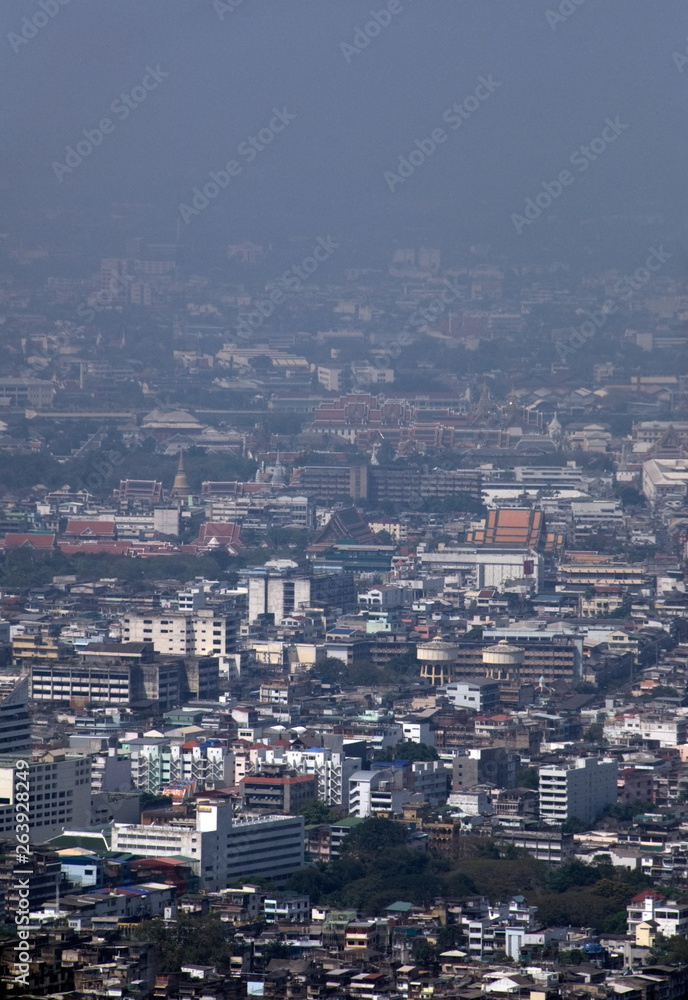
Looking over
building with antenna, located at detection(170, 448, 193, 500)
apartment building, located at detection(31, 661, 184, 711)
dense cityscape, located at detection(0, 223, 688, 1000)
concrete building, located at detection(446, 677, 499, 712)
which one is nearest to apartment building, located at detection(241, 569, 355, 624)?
dense cityscape, located at detection(0, 223, 688, 1000)

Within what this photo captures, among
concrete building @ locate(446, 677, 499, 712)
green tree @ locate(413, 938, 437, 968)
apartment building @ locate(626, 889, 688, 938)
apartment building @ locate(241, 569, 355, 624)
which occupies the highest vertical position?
apartment building @ locate(241, 569, 355, 624)

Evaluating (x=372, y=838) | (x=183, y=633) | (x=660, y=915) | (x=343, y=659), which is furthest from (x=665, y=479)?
(x=660, y=915)

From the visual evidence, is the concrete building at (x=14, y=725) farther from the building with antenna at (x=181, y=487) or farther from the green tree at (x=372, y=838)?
the building with antenna at (x=181, y=487)

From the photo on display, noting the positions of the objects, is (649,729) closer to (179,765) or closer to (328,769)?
(328,769)

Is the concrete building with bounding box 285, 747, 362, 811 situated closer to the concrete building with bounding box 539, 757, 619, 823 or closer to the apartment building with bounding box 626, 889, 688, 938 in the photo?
the concrete building with bounding box 539, 757, 619, 823

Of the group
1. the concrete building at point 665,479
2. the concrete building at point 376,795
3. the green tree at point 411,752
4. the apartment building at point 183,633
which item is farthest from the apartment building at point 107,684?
the concrete building at point 665,479

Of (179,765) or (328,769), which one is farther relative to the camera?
(179,765)

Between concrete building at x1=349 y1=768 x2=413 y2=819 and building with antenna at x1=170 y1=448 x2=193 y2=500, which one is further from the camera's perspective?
building with antenna at x1=170 y1=448 x2=193 y2=500
